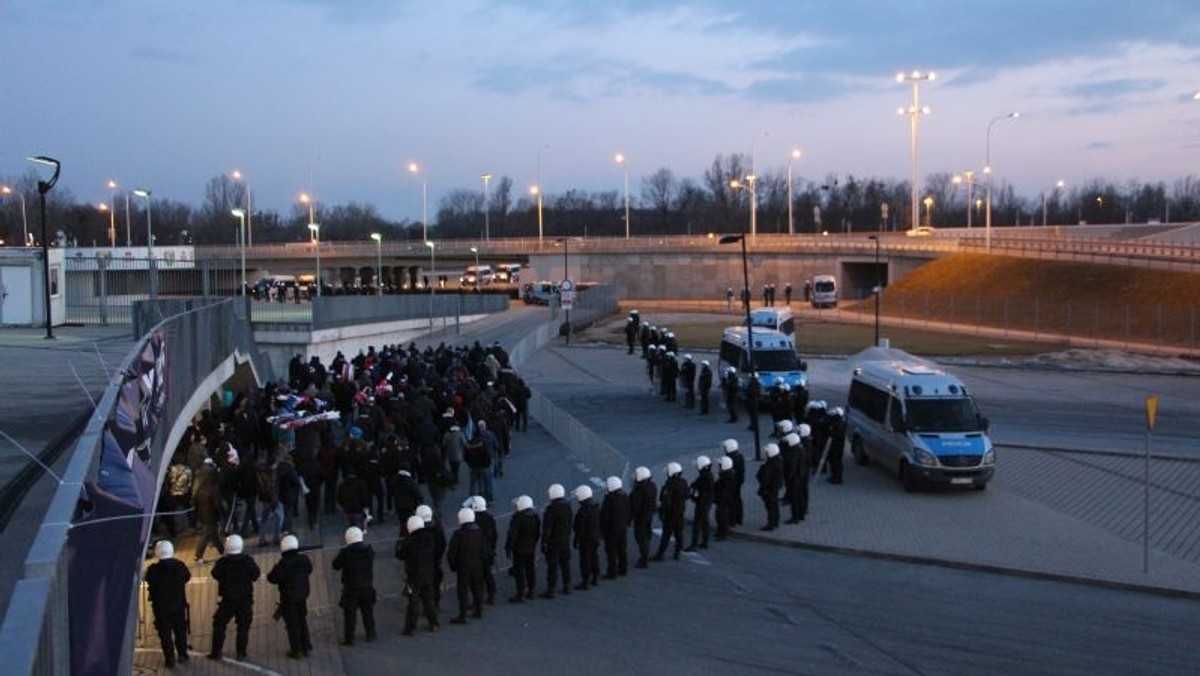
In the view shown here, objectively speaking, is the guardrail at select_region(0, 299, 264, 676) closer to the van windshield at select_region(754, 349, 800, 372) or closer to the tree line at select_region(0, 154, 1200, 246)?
the van windshield at select_region(754, 349, 800, 372)

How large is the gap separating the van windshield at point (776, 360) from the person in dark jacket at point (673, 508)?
13.4 meters

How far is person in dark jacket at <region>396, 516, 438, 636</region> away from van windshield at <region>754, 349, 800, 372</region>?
17.5m

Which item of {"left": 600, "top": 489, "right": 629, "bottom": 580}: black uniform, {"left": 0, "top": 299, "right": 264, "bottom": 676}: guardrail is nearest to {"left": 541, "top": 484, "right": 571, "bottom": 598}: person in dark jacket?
{"left": 600, "top": 489, "right": 629, "bottom": 580}: black uniform

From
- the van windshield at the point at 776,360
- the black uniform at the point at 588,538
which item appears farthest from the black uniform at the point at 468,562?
the van windshield at the point at 776,360

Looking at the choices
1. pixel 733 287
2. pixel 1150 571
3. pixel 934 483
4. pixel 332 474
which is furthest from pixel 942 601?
pixel 733 287

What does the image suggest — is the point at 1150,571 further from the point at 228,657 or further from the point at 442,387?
the point at 442,387

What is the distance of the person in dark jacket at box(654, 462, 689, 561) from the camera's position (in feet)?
50.9

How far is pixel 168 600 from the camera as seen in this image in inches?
427

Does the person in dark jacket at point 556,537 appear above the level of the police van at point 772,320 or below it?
below

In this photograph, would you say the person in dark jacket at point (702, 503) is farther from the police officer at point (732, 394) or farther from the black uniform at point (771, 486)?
the police officer at point (732, 394)

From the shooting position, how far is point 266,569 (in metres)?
14.7

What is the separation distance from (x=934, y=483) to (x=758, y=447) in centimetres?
421

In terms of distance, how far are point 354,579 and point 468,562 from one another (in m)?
1.43

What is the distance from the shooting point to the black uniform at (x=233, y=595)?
36.7ft
